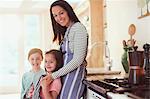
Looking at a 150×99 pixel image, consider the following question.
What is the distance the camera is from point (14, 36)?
714 cm

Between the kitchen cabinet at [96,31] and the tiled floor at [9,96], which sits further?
the tiled floor at [9,96]

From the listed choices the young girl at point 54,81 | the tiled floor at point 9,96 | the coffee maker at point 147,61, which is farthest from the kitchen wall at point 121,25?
the tiled floor at point 9,96

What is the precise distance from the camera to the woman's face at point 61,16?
198 centimetres

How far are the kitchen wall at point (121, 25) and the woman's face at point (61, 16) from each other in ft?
2.89

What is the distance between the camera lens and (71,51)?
1.95 meters

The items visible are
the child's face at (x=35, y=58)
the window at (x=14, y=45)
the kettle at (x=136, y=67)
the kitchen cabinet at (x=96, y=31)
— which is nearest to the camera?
the kettle at (x=136, y=67)

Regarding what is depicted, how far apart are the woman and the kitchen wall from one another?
0.86 metres

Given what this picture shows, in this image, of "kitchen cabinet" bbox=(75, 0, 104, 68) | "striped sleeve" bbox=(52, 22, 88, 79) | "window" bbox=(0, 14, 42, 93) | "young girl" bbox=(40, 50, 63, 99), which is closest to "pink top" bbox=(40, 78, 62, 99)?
"young girl" bbox=(40, 50, 63, 99)

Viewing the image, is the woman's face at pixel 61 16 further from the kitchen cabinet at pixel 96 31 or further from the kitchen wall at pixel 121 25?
the kitchen cabinet at pixel 96 31

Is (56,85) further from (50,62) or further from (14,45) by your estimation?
(14,45)

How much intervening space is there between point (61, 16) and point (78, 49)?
30 centimetres

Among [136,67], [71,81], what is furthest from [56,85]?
[136,67]

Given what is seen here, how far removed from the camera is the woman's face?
1984 millimetres

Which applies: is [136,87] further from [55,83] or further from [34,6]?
[34,6]
